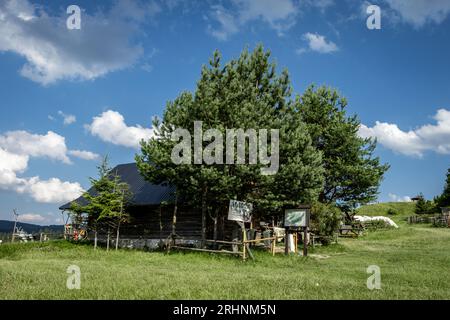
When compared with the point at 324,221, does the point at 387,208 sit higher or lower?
higher

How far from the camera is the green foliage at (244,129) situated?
2189 centimetres

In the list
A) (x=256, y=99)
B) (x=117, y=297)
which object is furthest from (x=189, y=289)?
(x=256, y=99)

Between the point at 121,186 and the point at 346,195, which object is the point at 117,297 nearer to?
the point at 121,186

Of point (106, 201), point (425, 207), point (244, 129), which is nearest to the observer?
point (244, 129)

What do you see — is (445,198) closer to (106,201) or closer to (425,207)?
(425,207)

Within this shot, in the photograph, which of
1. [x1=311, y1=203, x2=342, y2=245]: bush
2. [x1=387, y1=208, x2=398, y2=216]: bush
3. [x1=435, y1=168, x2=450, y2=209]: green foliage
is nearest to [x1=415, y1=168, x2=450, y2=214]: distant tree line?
[x1=435, y1=168, x2=450, y2=209]: green foliage

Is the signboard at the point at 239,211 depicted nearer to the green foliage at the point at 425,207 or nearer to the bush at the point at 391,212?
the green foliage at the point at 425,207

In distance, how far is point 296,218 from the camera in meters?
22.9

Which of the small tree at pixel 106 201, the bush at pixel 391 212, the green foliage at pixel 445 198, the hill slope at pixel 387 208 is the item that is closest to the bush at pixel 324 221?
the small tree at pixel 106 201

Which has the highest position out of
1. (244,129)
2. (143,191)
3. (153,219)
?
(244,129)

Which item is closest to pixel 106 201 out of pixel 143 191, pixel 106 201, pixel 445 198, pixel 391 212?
pixel 106 201

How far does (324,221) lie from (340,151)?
9117 millimetres

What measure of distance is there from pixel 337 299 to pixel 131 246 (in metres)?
24.8

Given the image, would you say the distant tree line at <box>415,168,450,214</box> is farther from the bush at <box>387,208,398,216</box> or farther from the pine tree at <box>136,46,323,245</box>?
the pine tree at <box>136,46,323,245</box>
